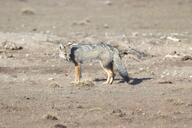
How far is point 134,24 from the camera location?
3406cm

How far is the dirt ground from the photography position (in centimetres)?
1291

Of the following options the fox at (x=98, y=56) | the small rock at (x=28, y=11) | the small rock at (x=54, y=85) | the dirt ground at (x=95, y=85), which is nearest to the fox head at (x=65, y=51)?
the fox at (x=98, y=56)

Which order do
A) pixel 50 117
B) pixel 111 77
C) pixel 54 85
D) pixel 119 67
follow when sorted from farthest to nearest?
pixel 111 77 < pixel 119 67 < pixel 54 85 < pixel 50 117

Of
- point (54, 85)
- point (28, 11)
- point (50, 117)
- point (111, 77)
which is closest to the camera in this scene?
point (50, 117)

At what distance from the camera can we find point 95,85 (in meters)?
16.5

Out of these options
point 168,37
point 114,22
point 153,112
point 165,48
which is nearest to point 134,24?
point 114,22

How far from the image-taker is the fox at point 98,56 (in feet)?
54.4

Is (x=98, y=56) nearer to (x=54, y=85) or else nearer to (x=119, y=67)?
(x=119, y=67)

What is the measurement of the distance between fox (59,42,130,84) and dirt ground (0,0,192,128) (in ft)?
0.96

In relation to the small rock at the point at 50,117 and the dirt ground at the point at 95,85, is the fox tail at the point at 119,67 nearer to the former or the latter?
the dirt ground at the point at 95,85

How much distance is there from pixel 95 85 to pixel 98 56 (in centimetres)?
65

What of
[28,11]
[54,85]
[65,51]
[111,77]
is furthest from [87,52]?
[28,11]

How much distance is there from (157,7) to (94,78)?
27.2 meters

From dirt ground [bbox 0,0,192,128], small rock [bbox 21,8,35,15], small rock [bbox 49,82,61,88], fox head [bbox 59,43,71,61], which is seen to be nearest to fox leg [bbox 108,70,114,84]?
dirt ground [bbox 0,0,192,128]
